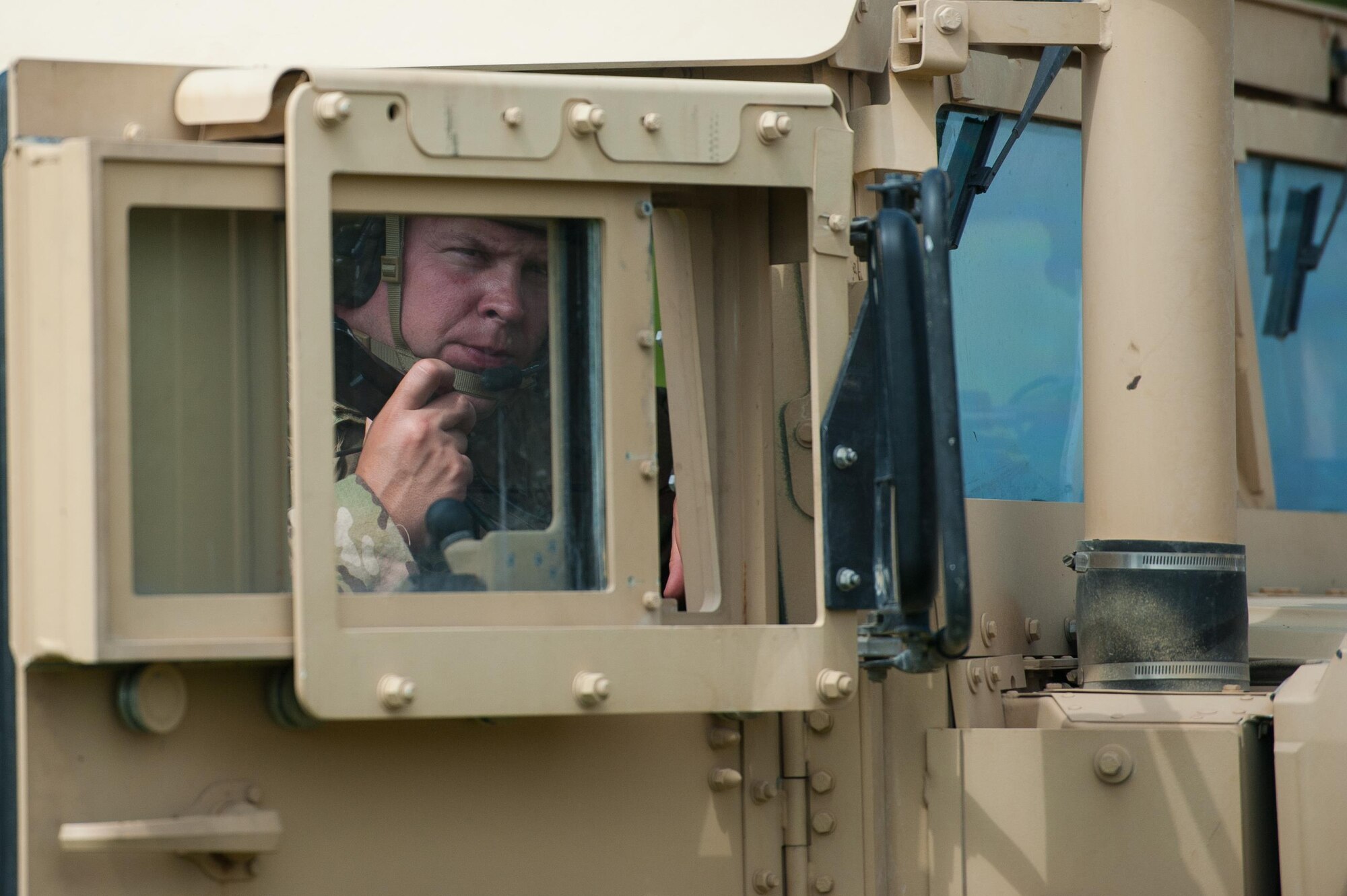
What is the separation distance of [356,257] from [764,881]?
3.54ft

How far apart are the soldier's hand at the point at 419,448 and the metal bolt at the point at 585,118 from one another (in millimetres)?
377

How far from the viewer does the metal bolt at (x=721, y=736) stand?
2.64 metres

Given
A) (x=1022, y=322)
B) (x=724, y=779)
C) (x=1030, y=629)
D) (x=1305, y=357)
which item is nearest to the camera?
(x=724, y=779)

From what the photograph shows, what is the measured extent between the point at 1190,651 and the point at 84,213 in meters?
1.74

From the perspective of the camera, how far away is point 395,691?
2.26 m

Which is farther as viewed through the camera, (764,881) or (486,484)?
(764,881)

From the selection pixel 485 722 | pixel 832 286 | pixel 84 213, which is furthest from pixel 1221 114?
pixel 84 213

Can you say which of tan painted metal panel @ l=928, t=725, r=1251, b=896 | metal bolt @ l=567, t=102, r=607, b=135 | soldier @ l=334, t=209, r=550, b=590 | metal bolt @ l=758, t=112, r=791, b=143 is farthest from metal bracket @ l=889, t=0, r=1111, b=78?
tan painted metal panel @ l=928, t=725, r=1251, b=896

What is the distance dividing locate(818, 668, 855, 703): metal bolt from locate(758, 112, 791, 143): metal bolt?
742 mm

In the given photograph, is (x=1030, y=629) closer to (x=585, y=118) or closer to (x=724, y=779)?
(x=724, y=779)

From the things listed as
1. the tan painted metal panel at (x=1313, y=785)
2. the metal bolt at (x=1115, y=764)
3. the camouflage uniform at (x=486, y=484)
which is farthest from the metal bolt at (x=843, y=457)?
the tan painted metal panel at (x=1313, y=785)

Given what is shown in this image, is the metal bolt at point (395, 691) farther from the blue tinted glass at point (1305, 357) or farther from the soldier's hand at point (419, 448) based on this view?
the blue tinted glass at point (1305, 357)

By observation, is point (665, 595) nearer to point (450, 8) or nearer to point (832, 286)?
point (832, 286)

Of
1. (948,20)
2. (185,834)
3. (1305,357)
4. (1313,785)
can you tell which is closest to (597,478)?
(185,834)
